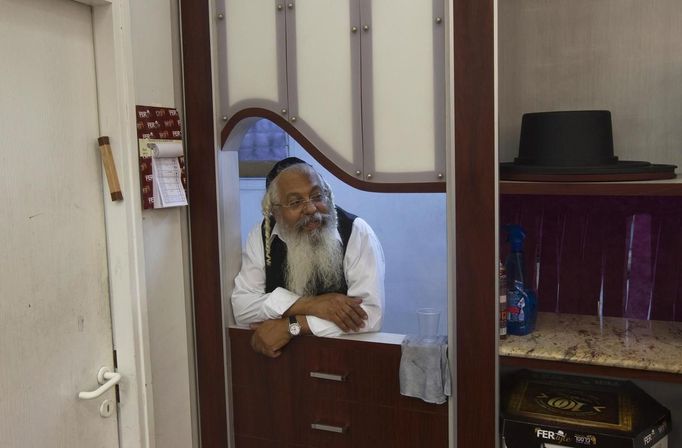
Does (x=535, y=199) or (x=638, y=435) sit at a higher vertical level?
(x=535, y=199)

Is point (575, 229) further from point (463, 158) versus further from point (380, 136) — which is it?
point (380, 136)

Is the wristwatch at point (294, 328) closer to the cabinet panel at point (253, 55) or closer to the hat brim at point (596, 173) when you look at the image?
the cabinet panel at point (253, 55)

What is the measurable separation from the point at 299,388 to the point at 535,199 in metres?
0.93

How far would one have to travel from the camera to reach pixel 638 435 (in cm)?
161

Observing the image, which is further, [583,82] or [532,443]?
[583,82]

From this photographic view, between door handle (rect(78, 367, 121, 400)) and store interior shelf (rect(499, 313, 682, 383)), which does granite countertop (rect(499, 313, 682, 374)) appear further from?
door handle (rect(78, 367, 121, 400))

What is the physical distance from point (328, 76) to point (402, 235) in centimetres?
62

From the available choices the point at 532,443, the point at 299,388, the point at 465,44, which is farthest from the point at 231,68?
the point at 532,443

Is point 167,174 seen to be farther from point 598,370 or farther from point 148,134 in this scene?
point 598,370

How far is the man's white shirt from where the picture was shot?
191cm

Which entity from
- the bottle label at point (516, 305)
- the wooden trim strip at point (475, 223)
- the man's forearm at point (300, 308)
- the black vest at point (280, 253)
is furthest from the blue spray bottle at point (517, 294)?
the man's forearm at point (300, 308)

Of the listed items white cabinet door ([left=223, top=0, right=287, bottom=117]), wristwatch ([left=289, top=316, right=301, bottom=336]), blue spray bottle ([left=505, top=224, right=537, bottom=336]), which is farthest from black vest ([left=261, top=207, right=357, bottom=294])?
blue spray bottle ([left=505, top=224, right=537, bottom=336])

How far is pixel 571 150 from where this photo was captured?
5.56ft

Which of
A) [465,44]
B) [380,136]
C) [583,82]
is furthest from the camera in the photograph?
[583,82]
